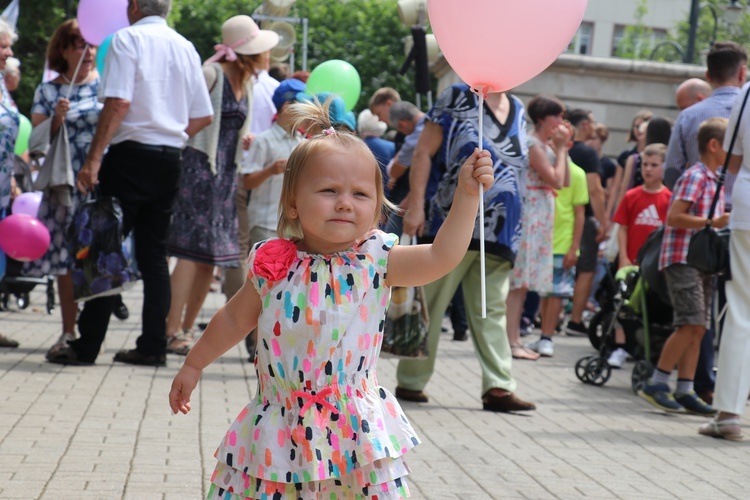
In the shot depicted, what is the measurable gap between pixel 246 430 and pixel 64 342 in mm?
4975

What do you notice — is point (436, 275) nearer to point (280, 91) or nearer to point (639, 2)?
point (280, 91)

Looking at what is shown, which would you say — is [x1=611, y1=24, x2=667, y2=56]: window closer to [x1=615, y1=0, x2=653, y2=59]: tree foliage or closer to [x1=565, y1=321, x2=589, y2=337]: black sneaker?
[x1=615, y1=0, x2=653, y2=59]: tree foliage

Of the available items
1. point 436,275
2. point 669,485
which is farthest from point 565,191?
point 436,275

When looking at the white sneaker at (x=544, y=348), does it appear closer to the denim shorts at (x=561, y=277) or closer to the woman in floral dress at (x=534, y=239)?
the woman in floral dress at (x=534, y=239)

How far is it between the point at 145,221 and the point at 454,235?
4791 mm

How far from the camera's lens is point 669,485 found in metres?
5.34

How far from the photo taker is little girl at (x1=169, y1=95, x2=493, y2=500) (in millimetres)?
3180

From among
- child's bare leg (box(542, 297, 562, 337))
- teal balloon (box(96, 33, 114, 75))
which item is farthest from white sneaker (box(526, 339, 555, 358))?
teal balloon (box(96, 33, 114, 75))

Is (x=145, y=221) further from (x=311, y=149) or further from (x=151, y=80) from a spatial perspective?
(x=311, y=149)

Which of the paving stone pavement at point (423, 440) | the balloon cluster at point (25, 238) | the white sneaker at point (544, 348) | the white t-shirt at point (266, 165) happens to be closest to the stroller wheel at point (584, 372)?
the paving stone pavement at point (423, 440)

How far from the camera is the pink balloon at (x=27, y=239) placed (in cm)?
808

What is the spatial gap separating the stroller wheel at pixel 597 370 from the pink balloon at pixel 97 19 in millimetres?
4203

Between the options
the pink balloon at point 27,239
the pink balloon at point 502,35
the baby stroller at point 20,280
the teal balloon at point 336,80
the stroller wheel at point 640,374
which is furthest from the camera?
the baby stroller at point 20,280

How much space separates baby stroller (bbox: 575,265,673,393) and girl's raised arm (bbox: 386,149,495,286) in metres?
5.52
